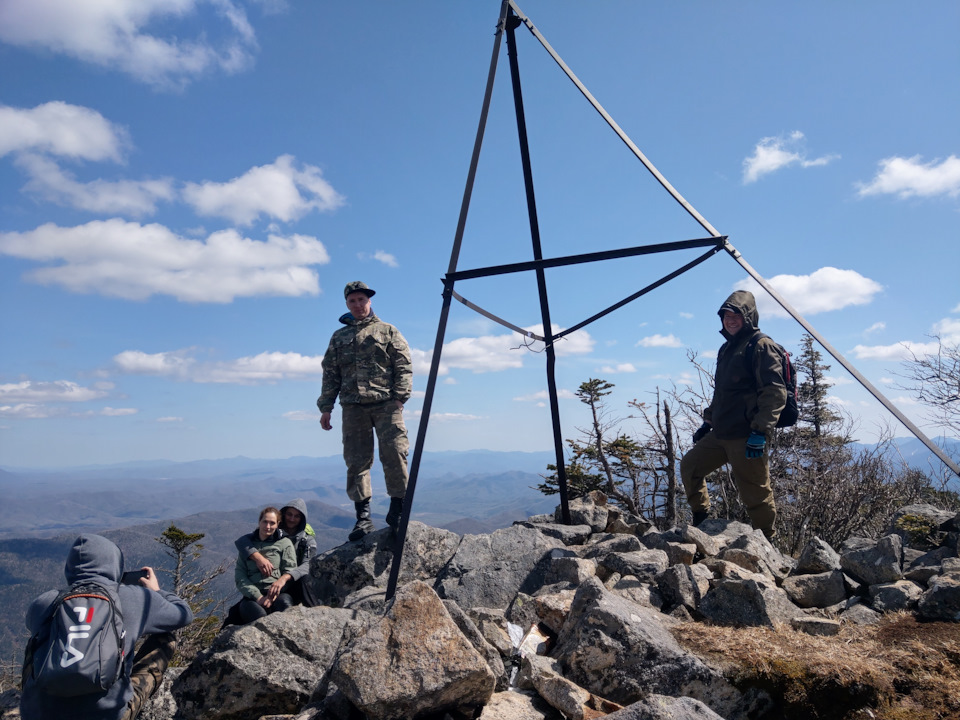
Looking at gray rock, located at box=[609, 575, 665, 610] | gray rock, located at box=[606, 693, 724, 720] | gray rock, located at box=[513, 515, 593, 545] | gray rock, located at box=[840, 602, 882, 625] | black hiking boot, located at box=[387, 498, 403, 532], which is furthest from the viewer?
black hiking boot, located at box=[387, 498, 403, 532]

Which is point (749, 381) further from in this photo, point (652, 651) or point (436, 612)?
point (436, 612)

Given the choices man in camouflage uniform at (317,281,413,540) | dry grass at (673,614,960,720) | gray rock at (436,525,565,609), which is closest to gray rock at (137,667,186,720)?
gray rock at (436,525,565,609)

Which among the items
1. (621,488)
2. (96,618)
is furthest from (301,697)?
(621,488)

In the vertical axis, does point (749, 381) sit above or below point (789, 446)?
above

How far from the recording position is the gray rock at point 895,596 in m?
4.21

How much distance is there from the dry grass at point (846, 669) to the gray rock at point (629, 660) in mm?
123

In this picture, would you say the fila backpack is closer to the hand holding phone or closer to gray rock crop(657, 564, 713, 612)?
the hand holding phone

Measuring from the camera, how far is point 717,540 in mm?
5836

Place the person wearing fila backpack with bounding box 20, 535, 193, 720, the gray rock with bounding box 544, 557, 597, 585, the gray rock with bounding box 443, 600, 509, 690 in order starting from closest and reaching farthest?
the person wearing fila backpack with bounding box 20, 535, 193, 720
the gray rock with bounding box 443, 600, 509, 690
the gray rock with bounding box 544, 557, 597, 585

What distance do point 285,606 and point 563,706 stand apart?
287 centimetres

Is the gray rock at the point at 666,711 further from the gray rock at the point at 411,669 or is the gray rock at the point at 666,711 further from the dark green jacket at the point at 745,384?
the dark green jacket at the point at 745,384

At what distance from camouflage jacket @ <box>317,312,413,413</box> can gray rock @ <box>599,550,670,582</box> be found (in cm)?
311

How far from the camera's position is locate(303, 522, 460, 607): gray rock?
6.16 meters

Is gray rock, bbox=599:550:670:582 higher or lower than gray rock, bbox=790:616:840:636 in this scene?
higher
